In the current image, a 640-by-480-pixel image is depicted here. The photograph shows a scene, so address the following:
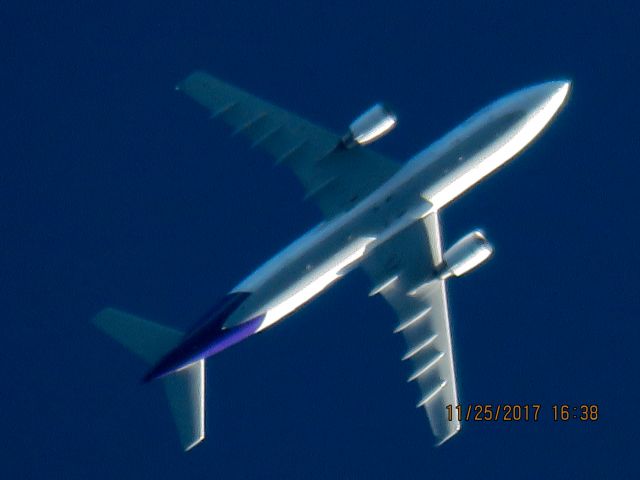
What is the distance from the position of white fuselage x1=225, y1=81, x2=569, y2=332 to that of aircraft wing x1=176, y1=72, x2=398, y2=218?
105 centimetres

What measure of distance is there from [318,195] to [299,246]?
241 cm

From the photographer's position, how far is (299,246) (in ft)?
119

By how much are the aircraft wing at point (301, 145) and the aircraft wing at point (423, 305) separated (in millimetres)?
2536

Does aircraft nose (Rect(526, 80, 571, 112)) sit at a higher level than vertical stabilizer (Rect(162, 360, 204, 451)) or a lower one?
higher

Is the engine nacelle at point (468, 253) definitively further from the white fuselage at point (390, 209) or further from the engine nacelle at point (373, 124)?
the engine nacelle at point (373, 124)

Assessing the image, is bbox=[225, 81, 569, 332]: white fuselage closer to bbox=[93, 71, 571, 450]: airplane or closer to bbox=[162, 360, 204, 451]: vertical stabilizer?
bbox=[93, 71, 571, 450]: airplane

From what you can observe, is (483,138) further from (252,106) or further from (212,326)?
(212,326)

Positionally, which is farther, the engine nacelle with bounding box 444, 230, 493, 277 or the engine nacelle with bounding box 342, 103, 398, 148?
the engine nacelle with bounding box 342, 103, 398, 148

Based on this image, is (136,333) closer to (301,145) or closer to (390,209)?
(301,145)

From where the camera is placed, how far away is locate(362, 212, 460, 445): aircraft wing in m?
37.2

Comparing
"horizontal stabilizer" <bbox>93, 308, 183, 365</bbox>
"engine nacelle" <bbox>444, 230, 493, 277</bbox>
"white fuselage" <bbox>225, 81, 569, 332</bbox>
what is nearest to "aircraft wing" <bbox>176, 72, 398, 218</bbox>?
"white fuselage" <bbox>225, 81, 569, 332</bbox>

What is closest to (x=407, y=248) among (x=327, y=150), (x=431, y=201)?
(x=431, y=201)

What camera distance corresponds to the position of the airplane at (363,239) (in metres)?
35.9

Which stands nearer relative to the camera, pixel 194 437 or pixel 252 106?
pixel 194 437
